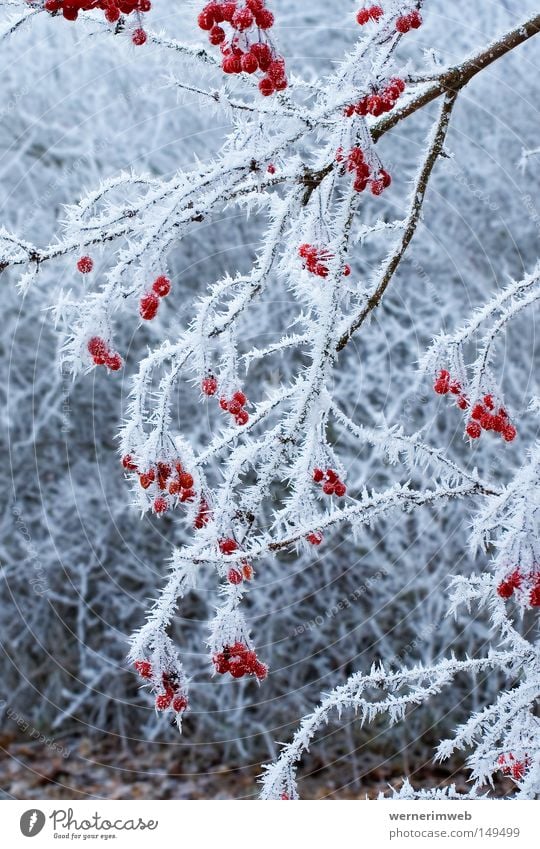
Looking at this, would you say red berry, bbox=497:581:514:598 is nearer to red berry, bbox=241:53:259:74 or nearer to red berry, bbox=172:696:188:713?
red berry, bbox=172:696:188:713

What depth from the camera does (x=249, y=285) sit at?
1.01 meters

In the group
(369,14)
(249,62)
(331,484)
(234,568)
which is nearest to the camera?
(249,62)

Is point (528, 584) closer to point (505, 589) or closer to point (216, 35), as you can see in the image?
point (505, 589)

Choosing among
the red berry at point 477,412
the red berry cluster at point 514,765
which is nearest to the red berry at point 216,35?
the red berry at point 477,412

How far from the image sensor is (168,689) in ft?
3.44

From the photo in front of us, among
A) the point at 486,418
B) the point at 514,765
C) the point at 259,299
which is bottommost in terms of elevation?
the point at 514,765

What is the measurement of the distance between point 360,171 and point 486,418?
35 centimetres

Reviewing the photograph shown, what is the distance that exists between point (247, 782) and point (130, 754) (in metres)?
0.46

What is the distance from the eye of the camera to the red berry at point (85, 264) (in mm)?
963

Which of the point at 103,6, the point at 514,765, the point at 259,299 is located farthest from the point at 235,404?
the point at 514,765
